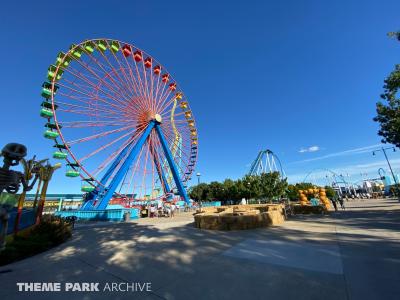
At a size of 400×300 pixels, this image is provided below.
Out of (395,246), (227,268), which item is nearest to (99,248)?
(227,268)

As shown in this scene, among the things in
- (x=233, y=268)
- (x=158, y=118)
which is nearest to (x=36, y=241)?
(x=233, y=268)

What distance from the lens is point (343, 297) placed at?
3477mm

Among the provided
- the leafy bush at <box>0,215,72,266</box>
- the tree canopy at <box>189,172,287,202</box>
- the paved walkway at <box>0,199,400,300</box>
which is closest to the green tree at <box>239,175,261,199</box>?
the tree canopy at <box>189,172,287,202</box>

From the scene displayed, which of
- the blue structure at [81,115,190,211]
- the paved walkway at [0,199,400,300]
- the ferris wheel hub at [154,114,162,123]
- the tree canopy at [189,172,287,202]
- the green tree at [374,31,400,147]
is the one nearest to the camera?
the paved walkway at [0,199,400,300]

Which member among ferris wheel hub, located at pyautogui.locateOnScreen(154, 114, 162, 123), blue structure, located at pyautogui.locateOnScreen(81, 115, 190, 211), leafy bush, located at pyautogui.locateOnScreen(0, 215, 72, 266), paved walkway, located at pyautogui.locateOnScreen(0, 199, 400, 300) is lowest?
paved walkway, located at pyautogui.locateOnScreen(0, 199, 400, 300)

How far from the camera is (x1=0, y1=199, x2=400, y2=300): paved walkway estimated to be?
3.86 m

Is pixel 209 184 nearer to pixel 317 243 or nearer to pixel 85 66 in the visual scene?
pixel 85 66

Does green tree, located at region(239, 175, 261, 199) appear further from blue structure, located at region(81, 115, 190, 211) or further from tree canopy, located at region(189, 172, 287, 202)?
blue structure, located at region(81, 115, 190, 211)

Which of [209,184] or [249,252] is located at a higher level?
[209,184]

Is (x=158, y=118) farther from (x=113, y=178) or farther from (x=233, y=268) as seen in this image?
(x=233, y=268)

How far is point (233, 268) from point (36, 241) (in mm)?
7533

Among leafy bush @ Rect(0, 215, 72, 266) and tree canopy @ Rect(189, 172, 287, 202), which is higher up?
tree canopy @ Rect(189, 172, 287, 202)

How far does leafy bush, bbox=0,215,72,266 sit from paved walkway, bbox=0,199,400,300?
39cm

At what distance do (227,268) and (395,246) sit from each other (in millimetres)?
5371
